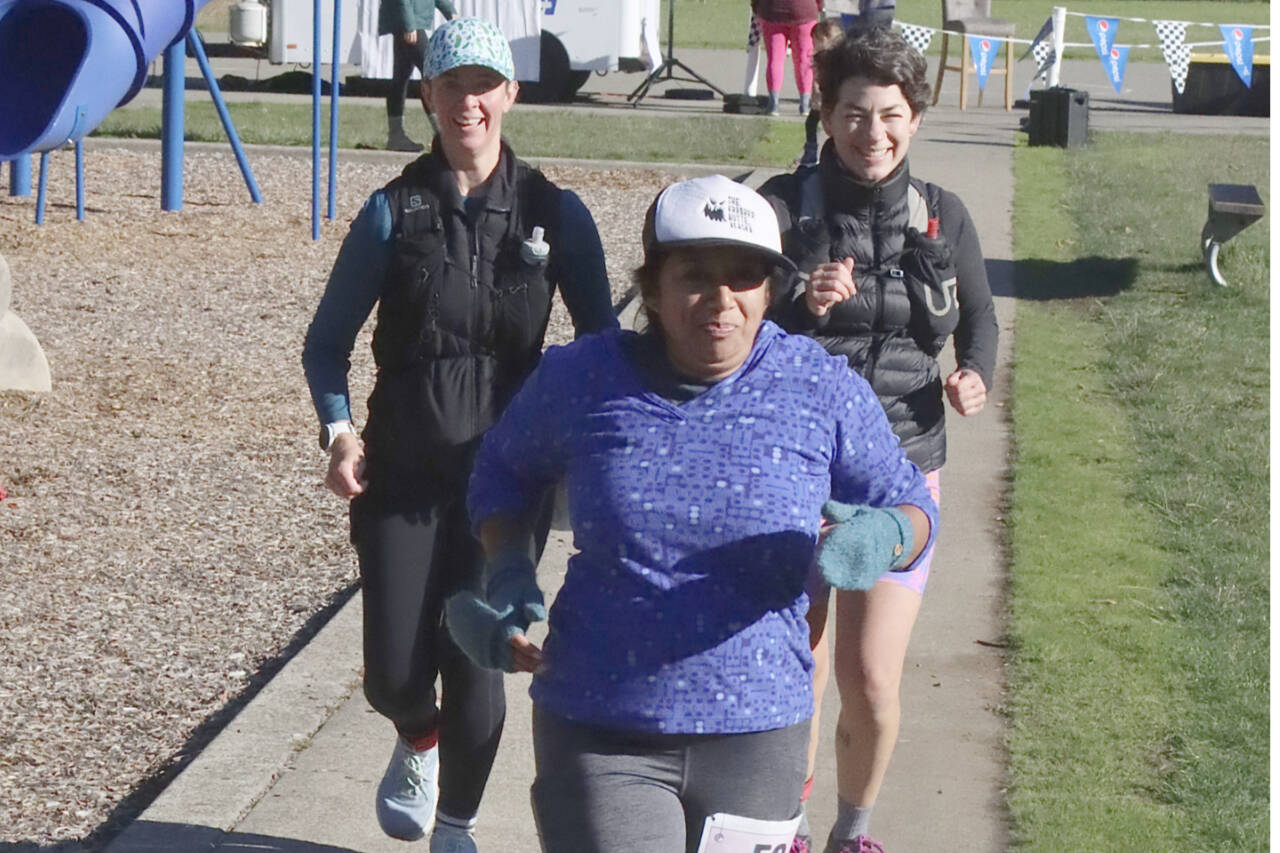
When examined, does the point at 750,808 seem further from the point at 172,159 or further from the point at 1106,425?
the point at 172,159

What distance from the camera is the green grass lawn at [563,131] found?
16797 millimetres

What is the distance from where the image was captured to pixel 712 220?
2916 mm

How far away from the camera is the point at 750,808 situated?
295 cm

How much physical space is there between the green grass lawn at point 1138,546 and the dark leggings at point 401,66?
5652 mm

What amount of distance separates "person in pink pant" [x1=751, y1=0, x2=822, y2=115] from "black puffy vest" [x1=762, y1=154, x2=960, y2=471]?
14.9m

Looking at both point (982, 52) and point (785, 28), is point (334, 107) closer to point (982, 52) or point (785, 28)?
point (785, 28)

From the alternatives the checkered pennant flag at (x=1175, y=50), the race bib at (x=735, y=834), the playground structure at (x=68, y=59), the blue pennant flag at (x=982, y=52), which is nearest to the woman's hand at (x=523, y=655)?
the race bib at (x=735, y=834)

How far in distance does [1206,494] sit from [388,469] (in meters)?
4.27

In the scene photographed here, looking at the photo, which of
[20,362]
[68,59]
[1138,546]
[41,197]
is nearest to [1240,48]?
[41,197]

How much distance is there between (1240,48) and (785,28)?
223 inches

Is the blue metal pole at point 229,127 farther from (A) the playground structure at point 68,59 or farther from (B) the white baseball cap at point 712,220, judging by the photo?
(B) the white baseball cap at point 712,220

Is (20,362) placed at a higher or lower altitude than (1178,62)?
lower

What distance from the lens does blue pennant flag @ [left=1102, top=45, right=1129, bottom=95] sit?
2197cm

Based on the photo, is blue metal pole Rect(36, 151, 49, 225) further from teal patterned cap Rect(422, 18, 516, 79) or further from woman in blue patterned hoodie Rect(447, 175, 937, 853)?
woman in blue patterned hoodie Rect(447, 175, 937, 853)
